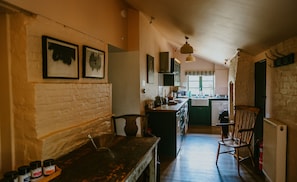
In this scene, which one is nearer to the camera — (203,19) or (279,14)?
(279,14)

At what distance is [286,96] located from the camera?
240 cm

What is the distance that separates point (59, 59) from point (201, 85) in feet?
20.6

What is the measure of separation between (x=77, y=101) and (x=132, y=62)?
1.58 meters

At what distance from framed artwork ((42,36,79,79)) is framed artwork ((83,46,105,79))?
158 mm

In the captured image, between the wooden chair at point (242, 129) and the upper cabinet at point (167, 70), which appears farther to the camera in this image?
the upper cabinet at point (167, 70)

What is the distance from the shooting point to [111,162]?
1631mm

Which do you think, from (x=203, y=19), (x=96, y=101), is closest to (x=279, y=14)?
(x=203, y=19)

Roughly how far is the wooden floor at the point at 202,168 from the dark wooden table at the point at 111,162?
1127 mm

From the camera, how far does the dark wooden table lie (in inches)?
54.7

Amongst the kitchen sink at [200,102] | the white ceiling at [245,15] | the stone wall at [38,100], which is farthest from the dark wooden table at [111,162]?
the kitchen sink at [200,102]

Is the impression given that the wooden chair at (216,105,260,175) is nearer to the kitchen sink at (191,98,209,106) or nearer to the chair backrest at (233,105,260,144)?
the chair backrest at (233,105,260,144)

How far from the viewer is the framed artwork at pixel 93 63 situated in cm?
230

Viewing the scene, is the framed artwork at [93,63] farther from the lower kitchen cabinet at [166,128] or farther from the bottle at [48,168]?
the lower kitchen cabinet at [166,128]

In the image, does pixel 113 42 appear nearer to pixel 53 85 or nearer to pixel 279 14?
pixel 53 85
